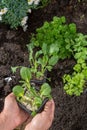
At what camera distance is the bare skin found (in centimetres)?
226

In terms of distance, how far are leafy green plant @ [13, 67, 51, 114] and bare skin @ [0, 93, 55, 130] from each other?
6 cm

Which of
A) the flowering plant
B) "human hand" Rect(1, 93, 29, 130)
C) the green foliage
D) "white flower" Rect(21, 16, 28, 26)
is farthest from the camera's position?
"white flower" Rect(21, 16, 28, 26)

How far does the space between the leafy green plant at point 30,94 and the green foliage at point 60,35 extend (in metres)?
0.63

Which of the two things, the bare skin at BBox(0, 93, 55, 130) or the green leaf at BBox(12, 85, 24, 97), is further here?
the green leaf at BBox(12, 85, 24, 97)

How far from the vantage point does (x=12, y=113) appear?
2.39 meters

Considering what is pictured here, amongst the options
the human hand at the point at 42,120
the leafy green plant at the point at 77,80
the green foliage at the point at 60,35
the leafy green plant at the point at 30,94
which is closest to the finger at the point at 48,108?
the human hand at the point at 42,120

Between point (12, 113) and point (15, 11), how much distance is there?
1136 mm

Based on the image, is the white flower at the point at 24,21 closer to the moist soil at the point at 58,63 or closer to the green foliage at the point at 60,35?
the moist soil at the point at 58,63

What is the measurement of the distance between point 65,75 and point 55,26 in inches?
16.6

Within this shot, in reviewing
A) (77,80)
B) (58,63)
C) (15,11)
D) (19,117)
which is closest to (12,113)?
(19,117)

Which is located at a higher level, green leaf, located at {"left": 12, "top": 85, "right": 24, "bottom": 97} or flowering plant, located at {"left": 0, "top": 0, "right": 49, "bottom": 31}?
flowering plant, located at {"left": 0, "top": 0, "right": 49, "bottom": 31}

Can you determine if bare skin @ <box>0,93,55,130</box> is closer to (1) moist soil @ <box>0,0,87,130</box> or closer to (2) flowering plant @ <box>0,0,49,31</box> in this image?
(1) moist soil @ <box>0,0,87,130</box>

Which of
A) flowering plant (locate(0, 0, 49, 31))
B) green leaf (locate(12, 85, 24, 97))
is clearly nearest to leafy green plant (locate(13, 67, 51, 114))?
green leaf (locate(12, 85, 24, 97))

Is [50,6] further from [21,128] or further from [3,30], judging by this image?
[21,128]
